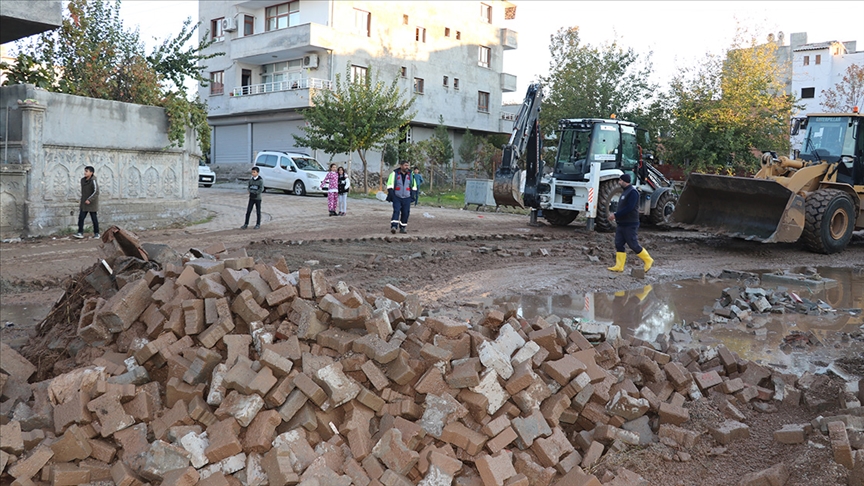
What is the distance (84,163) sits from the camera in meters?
14.5

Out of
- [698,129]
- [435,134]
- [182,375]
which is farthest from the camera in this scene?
[435,134]

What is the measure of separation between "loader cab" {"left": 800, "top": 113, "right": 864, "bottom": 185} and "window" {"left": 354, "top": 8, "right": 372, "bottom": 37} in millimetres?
25602

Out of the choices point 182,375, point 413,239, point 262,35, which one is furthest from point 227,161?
point 182,375

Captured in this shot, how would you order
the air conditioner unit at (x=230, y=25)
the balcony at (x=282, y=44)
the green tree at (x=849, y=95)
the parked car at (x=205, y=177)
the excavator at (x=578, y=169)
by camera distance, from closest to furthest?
the excavator at (x=578, y=169) < the balcony at (x=282, y=44) < the parked car at (x=205, y=177) < the green tree at (x=849, y=95) < the air conditioner unit at (x=230, y=25)

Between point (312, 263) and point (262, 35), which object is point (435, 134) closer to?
point (262, 35)

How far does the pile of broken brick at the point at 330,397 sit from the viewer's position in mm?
3982

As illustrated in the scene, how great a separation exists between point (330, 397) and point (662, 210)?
14986 millimetres

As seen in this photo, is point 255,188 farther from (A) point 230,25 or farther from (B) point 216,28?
(B) point 216,28

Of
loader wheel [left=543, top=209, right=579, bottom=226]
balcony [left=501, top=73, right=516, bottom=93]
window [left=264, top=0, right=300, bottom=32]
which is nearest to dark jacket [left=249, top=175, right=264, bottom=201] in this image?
loader wheel [left=543, top=209, right=579, bottom=226]

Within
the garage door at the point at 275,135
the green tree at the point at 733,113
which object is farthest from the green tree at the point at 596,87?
the garage door at the point at 275,135

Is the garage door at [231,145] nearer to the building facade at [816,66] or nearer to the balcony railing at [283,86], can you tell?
the balcony railing at [283,86]

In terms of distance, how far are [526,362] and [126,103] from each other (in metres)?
13.7

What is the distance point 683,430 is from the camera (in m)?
4.58

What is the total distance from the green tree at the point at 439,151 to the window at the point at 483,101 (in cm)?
424
